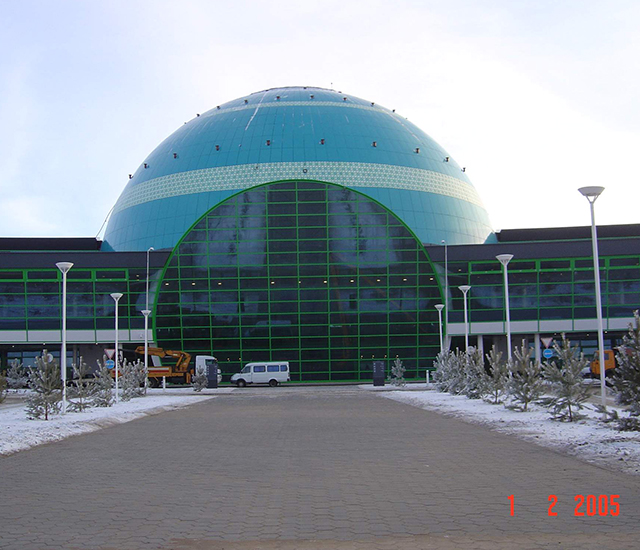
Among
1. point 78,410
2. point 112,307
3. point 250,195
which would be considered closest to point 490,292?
point 250,195

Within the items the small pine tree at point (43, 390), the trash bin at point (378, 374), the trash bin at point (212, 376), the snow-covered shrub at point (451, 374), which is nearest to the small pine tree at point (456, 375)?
the snow-covered shrub at point (451, 374)

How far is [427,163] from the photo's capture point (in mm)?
70625

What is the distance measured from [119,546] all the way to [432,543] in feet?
Answer: 10.5

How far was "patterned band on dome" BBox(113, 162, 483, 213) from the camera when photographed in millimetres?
65000

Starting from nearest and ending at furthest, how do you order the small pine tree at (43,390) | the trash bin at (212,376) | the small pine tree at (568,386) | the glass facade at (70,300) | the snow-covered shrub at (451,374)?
the small pine tree at (568,386) → the small pine tree at (43,390) → the snow-covered shrub at (451,374) → the trash bin at (212,376) → the glass facade at (70,300)

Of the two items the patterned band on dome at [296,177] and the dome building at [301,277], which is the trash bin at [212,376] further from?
the patterned band on dome at [296,177]

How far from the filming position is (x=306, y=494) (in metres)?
10.3

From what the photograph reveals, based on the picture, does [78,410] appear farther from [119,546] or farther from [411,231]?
[411,231]

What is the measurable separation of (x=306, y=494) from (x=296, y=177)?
55.7 metres

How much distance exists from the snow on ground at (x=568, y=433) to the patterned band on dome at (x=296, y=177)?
3996 centimetres

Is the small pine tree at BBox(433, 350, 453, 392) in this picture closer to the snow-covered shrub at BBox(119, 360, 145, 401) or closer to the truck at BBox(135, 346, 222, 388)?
the snow-covered shrub at BBox(119, 360, 145, 401)

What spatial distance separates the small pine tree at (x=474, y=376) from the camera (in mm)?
30428

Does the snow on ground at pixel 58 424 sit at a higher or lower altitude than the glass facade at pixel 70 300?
lower

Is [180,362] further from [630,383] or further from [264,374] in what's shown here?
[630,383]
